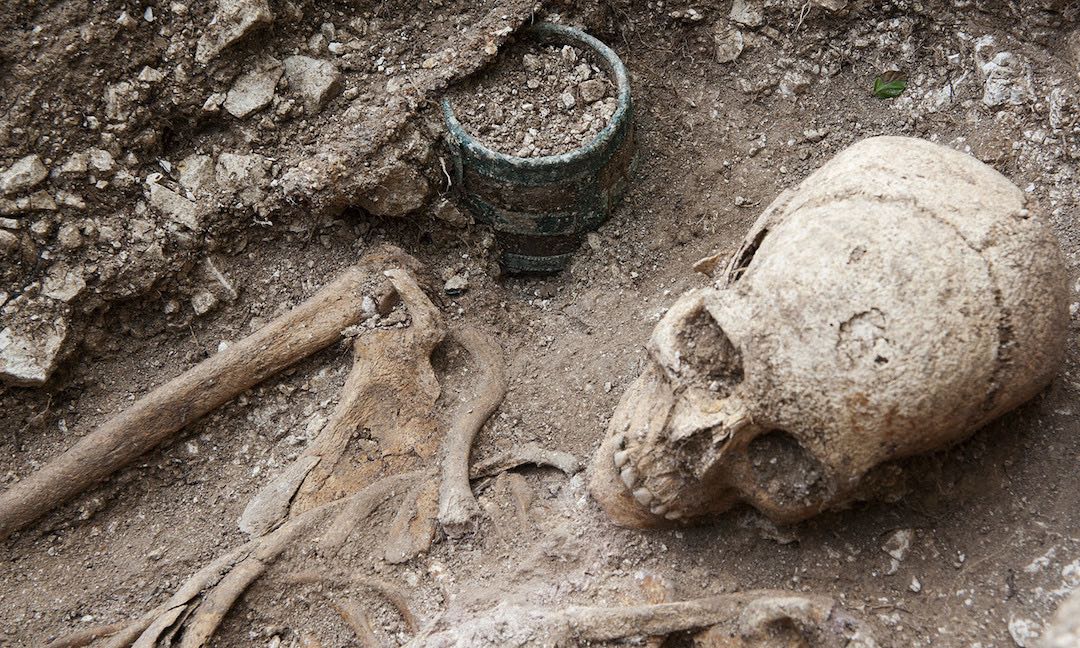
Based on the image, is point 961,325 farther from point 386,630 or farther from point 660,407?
point 386,630

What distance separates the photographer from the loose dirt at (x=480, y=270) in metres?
2.55

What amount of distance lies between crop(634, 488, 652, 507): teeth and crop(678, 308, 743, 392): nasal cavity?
1.26ft

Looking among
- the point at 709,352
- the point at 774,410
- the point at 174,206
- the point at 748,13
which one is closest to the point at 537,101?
the point at 748,13

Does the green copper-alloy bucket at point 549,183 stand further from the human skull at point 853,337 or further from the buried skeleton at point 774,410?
the human skull at point 853,337

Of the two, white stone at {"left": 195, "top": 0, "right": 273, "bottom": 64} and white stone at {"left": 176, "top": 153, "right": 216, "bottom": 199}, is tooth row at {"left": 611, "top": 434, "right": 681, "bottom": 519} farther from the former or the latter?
white stone at {"left": 195, "top": 0, "right": 273, "bottom": 64}

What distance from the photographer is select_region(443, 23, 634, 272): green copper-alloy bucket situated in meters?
3.36

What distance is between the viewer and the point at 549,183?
341 cm

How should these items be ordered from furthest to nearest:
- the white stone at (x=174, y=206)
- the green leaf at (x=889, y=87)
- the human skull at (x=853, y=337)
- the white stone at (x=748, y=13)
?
the white stone at (x=748, y=13) < the green leaf at (x=889, y=87) < the white stone at (x=174, y=206) < the human skull at (x=853, y=337)

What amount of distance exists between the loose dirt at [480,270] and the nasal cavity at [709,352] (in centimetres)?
56

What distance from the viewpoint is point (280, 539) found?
2.86m

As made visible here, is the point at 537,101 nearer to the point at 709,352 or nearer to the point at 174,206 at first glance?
the point at 174,206

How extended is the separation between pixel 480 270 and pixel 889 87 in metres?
1.89

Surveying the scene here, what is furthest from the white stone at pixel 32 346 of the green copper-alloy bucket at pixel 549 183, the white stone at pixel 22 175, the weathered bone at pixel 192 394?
the green copper-alloy bucket at pixel 549 183

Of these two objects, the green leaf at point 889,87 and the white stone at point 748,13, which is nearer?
the green leaf at point 889,87
